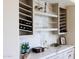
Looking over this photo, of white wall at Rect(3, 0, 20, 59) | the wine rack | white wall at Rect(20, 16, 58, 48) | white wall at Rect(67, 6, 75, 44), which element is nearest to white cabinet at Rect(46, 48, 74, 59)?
white wall at Rect(20, 16, 58, 48)

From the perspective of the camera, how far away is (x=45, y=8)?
398 cm

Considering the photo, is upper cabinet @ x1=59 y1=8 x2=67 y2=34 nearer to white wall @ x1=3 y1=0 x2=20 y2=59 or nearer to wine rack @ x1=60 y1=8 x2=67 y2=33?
wine rack @ x1=60 y1=8 x2=67 y2=33

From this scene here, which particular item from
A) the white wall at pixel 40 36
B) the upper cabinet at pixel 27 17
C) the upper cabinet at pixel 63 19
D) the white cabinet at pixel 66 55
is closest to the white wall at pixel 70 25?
the upper cabinet at pixel 63 19

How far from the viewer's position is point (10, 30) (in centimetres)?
118

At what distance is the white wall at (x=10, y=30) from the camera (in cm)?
108

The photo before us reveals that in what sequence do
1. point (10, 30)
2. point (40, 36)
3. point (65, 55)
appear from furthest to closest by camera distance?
point (65, 55)
point (40, 36)
point (10, 30)

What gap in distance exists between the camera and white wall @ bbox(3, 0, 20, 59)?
42.7 inches

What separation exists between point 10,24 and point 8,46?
0.17 metres

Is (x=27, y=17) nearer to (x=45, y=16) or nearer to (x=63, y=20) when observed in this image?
(x=45, y=16)

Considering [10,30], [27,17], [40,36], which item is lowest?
[40,36]

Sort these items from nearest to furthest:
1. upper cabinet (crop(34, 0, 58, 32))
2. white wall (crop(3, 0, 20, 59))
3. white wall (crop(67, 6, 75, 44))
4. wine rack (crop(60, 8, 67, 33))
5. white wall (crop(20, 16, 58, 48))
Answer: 1. white wall (crop(3, 0, 20, 59))
2. white wall (crop(20, 16, 58, 48))
3. upper cabinet (crop(34, 0, 58, 32))
4. wine rack (crop(60, 8, 67, 33))
5. white wall (crop(67, 6, 75, 44))

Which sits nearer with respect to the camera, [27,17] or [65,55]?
[27,17]

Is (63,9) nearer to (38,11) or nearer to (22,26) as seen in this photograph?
(38,11)

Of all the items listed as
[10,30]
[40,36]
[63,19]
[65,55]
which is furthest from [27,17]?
[63,19]
